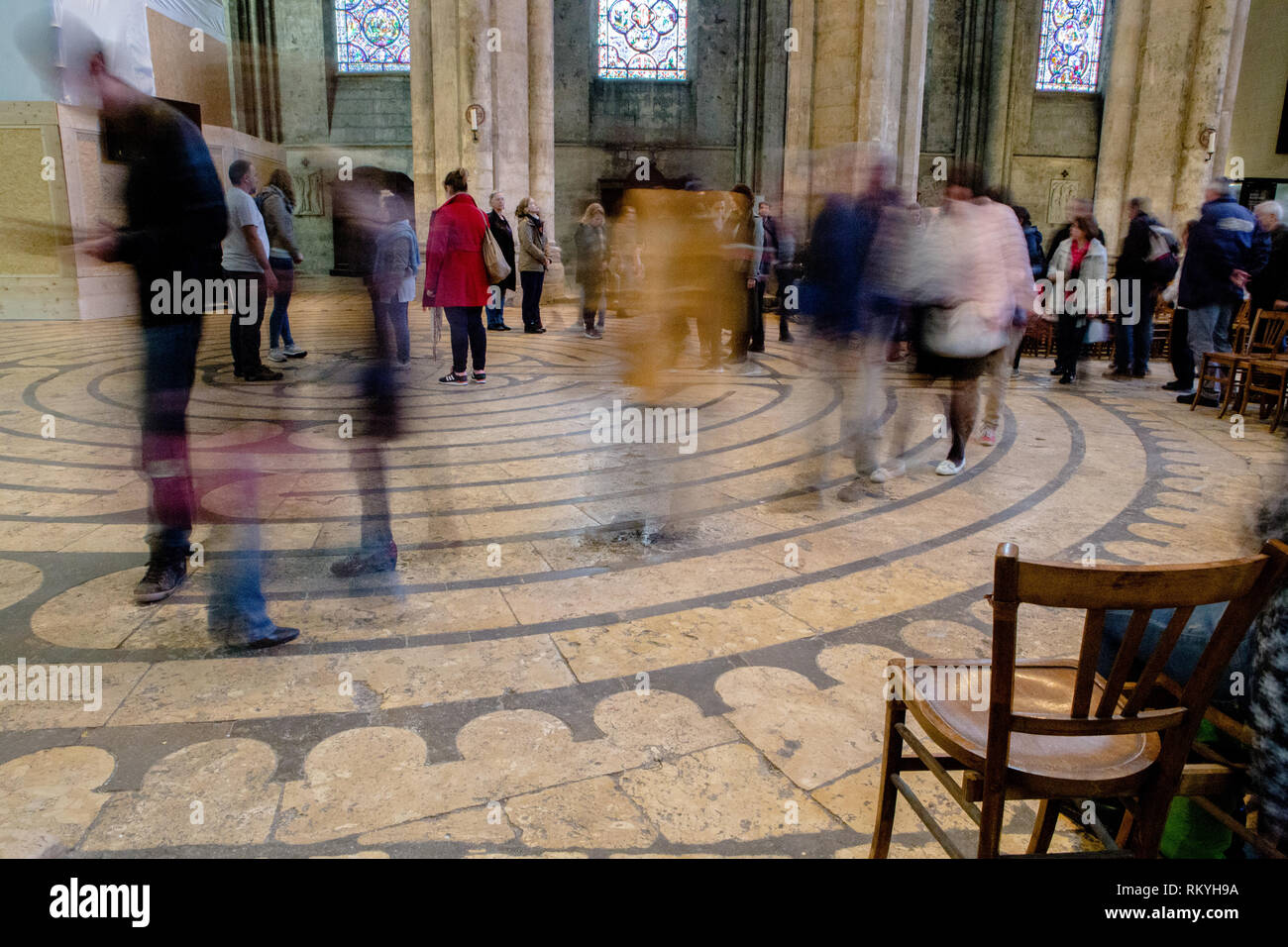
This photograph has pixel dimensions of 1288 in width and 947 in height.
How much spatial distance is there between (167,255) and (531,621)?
1.80 metres

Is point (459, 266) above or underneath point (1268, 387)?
above

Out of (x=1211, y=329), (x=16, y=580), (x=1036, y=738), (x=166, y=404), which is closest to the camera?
(x=1036, y=738)

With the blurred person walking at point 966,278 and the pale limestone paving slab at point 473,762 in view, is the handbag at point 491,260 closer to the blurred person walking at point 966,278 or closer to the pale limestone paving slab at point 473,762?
the blurred person walking at point 966,278

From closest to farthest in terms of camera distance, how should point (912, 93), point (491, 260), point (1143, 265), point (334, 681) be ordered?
1. point (334, 681)
2. point (491, 260)
3. point (1143, 265)
4. point (912, 93)

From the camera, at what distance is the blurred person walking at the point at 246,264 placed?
722cm

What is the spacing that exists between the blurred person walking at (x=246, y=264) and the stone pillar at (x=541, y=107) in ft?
21.4

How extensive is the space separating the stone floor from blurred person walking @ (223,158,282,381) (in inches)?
42.9

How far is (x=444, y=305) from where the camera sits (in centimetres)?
746

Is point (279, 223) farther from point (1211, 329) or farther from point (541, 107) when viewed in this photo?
point (1211, 329)

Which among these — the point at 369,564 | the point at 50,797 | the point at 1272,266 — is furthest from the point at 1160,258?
the point at 50,797

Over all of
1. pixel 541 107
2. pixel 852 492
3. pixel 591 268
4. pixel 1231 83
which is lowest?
pixel 852 492

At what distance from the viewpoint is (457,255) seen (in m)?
7.27

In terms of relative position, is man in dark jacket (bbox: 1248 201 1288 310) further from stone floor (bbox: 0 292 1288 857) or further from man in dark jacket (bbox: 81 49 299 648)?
man in dark jacket (bbox: 81 49 299 648)

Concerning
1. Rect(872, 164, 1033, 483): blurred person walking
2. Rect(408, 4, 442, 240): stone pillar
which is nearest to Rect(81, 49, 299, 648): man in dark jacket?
Rect(872, 164, 1033, 483): blurred person walking
